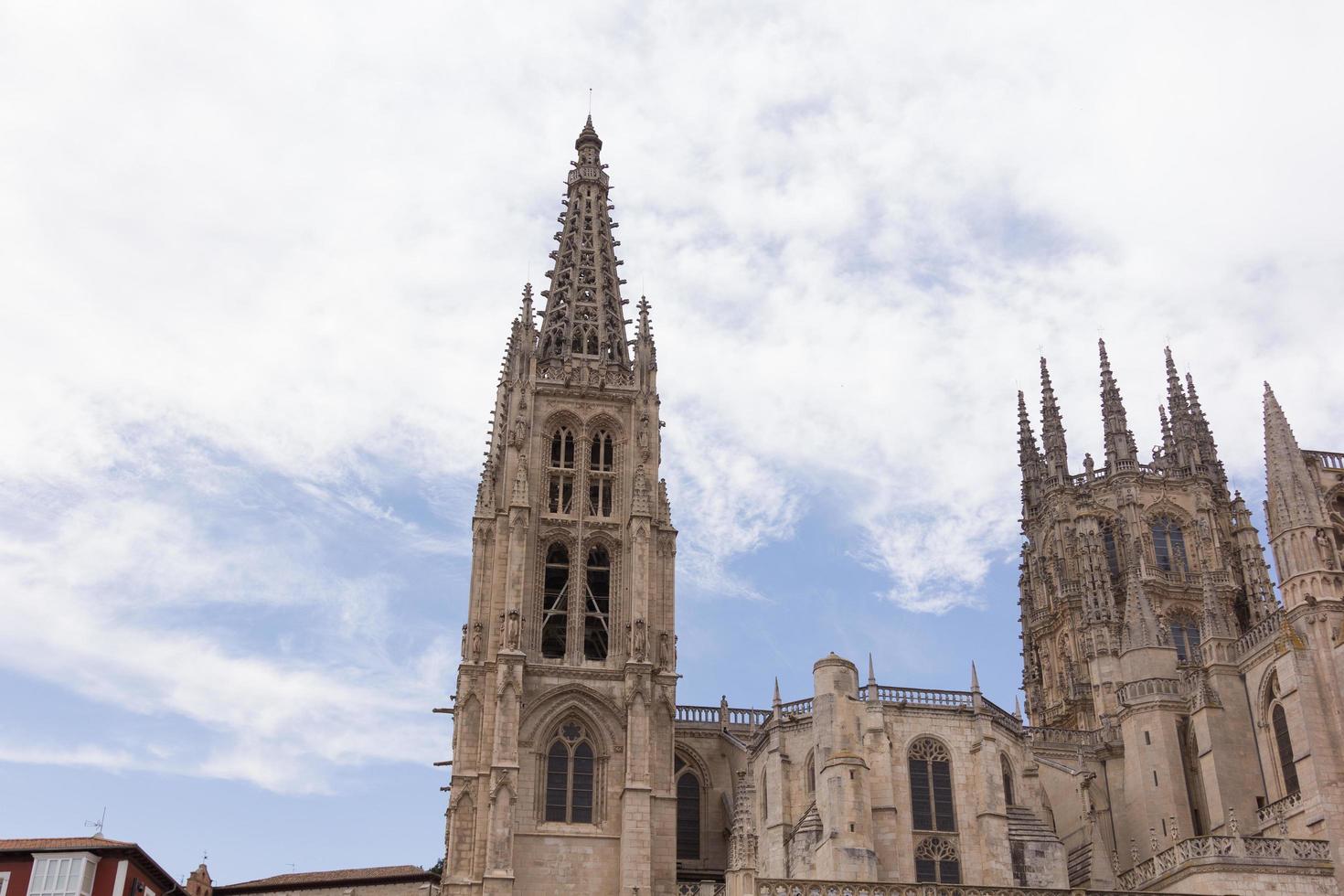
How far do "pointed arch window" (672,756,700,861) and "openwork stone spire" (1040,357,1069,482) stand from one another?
28.1 m

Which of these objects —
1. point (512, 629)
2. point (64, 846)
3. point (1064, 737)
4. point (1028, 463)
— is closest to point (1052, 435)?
point (1028, 463)

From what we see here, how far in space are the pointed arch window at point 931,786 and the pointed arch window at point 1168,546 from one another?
24.5 m

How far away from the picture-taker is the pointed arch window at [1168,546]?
6669 centimetres

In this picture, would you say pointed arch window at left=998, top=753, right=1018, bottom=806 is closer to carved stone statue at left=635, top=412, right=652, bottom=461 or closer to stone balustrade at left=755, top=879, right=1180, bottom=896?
stone balustrade at left=755, top=879, right=1180, bottom=896

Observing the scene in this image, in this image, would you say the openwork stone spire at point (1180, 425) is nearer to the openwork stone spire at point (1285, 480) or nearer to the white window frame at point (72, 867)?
the openwork stone spire at point (1285, 480)

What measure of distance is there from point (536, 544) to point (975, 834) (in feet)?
58.5

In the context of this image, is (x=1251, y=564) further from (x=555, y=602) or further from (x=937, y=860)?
(x=555, y=602)

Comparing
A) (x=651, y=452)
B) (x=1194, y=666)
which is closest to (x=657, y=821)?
(x=651, y=452)

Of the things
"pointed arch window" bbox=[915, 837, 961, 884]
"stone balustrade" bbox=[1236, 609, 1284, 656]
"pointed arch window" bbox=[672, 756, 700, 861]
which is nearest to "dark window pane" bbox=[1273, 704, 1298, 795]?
"stone balustrade" bbox=[1236, 609, 1284, 656]

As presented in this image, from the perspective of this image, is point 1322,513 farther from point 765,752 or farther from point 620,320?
point 620,320

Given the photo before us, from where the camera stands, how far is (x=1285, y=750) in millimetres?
43125

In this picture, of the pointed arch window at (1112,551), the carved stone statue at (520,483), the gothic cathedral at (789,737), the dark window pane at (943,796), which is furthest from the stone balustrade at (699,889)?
the pointed arch window at (1112,551)

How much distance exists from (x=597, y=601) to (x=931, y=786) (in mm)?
13279

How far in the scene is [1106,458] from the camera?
70750mm
